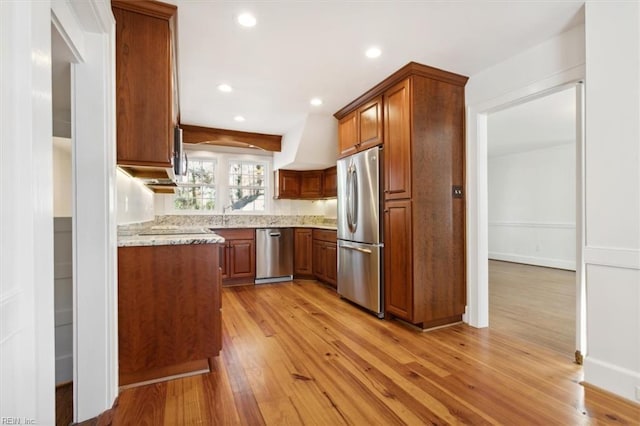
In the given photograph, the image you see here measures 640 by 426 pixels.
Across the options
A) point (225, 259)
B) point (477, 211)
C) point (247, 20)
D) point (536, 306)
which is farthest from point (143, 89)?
point (536, 306)

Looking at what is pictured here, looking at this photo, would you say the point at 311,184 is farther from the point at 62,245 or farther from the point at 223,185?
the point at 62,245

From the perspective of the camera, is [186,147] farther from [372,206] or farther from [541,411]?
[541,411]

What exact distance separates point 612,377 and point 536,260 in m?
5.15

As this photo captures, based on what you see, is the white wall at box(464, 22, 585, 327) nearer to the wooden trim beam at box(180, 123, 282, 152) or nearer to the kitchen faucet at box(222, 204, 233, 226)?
the wooden trim beam at box(180, 123, 282, 152)

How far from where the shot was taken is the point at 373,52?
8.06ft

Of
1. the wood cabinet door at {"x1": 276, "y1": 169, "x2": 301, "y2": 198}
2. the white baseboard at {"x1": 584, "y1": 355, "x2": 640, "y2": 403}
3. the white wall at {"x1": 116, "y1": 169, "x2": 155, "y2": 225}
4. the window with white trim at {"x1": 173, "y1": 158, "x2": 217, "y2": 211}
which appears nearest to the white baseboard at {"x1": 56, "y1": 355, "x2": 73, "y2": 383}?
the white wall at {"x1": 116, "y1": 169, "x2": 155, "y2": 225}

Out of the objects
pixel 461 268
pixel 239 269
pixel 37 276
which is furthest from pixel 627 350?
pixel 239 269

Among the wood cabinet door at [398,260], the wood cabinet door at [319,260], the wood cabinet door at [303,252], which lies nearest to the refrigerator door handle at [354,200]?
the wood cabinet door at [398,260]

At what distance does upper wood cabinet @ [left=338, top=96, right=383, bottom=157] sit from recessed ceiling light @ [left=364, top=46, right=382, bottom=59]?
66cm

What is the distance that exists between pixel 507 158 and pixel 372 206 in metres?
5.37

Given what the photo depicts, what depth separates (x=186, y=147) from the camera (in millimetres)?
4887

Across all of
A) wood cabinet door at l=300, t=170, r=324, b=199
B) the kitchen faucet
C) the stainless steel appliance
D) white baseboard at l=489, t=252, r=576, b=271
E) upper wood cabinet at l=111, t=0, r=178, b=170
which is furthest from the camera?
white baseboard at l=489, t=252, r=576, b=271

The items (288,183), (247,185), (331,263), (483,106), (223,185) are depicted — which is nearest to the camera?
(483,106)

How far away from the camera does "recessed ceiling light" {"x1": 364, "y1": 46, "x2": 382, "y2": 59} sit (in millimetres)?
2412
